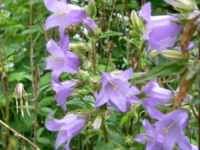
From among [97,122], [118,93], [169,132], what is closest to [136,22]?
[118,93]

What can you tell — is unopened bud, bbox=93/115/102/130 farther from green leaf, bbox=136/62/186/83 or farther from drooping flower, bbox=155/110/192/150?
green leaf, bbox=136/62/186/83

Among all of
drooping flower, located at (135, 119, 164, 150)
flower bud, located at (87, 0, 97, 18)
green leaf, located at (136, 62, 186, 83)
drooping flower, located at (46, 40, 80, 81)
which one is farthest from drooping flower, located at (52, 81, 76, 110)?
green leaf, located at (136, 62, 186, 83)

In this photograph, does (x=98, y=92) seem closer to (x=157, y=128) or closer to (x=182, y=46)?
(x=157, y=128)

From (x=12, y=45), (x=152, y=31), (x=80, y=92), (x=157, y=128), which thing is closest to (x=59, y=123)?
(x=80, y=92)

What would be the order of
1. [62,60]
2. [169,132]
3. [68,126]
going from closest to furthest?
1. [169,132]
2. [68,126]
3. [62,60]

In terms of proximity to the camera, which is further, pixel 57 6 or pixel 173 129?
pixel 57 6

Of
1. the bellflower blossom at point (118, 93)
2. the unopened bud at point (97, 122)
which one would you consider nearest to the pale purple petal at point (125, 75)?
the bellflower blossom at point (118, 93)

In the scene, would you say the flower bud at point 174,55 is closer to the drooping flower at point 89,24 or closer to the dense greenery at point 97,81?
the dense greenery at point 97,81

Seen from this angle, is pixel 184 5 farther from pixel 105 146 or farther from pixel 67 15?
pixel 105 146
